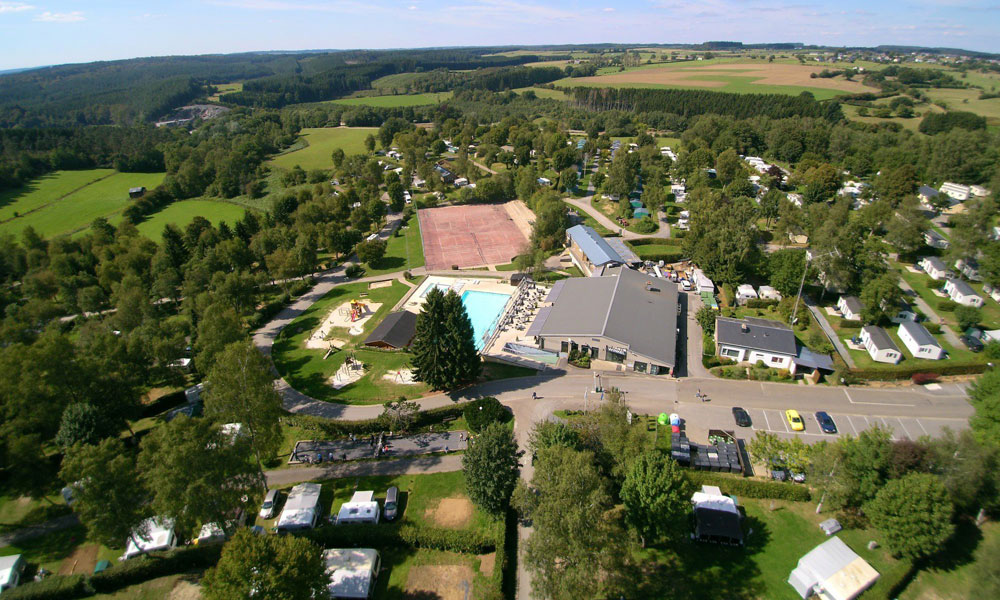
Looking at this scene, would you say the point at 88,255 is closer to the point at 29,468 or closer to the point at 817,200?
the point at 29,468

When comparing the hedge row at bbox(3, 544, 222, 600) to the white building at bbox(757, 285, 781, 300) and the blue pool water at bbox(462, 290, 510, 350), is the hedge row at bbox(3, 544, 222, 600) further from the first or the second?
the white building at bbox(757, 285, 781, 300)

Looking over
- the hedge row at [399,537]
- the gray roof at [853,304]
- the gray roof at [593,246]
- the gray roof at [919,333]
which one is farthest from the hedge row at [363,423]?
the gray roof at [919,333]

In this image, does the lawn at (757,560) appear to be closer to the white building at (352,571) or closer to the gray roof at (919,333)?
the white building at (352,571)

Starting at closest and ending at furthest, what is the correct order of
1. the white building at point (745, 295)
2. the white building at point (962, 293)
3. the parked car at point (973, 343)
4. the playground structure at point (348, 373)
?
1. the parked car at point (973, 343)
2. the playground structure at point (348, 373)
3. the white building at point (962, 293)
4. the white building at point (745, 295)

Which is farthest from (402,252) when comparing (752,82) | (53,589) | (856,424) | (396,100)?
(752,82)

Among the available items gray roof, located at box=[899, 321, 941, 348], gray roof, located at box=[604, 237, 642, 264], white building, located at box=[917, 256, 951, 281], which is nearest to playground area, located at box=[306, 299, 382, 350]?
gray roof, located at box=[604, 237, 642, 264]

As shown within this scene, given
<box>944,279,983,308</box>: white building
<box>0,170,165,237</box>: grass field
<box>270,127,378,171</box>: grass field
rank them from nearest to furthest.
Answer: <box>944,279,983,308</box>: white building → <box>0,170,165,237</box>: grass field → <box>270,127,378,171</box>: grass field

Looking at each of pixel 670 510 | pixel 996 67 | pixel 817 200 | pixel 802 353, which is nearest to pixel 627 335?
pixel 802 353
